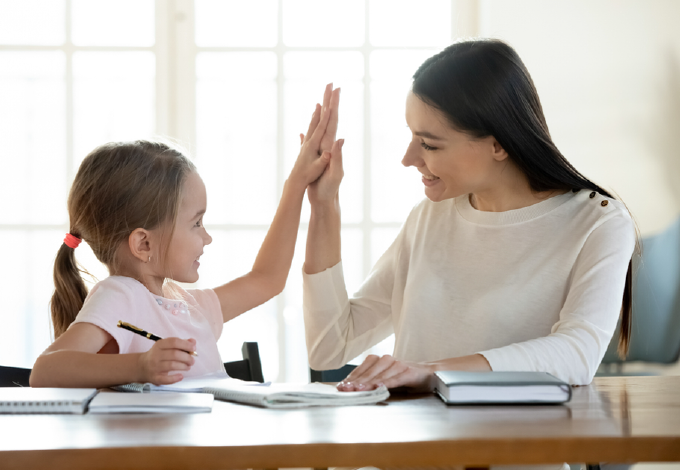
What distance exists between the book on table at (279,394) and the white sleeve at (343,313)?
1.65 feet

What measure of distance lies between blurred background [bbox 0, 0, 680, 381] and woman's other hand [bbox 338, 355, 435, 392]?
1.73 meters

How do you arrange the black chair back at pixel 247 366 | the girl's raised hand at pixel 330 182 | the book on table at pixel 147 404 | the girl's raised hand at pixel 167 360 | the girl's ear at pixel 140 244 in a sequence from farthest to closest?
1. the black chair back at pixel 247 366
2. the girl's raised hand at pixel 330 182
3. the girl's ear at pixel 140 244
4. the girl's raised hand at pixel 167 360
5. the book on table at pixel 147 404

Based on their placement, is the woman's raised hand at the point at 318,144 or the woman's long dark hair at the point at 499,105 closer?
the woman's long dark hair at the point at 499,105

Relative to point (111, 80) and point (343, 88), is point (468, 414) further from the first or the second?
point (111, 80)

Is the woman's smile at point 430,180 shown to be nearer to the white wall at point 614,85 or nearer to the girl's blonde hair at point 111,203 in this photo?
the girl's blonde hair at point 111,203

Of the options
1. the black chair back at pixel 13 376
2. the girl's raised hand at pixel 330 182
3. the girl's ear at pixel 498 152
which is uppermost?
the girl's ear at pixel 498 152

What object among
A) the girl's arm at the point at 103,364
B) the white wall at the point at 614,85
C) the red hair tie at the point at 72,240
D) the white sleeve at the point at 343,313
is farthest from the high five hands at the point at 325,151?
the white wall at the point at 614,85

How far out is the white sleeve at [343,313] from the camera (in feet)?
5.26

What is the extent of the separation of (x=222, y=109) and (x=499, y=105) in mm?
1683

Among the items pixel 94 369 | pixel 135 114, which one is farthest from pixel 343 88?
pixel 94 369

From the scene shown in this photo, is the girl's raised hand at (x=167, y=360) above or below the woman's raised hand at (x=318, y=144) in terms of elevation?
below

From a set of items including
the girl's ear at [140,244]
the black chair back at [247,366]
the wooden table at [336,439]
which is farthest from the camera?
the black chair back at [247,366]

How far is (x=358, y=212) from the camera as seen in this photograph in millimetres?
2873

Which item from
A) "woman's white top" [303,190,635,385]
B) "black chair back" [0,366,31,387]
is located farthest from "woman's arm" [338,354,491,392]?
"black chair back" [0,366,31,387]
